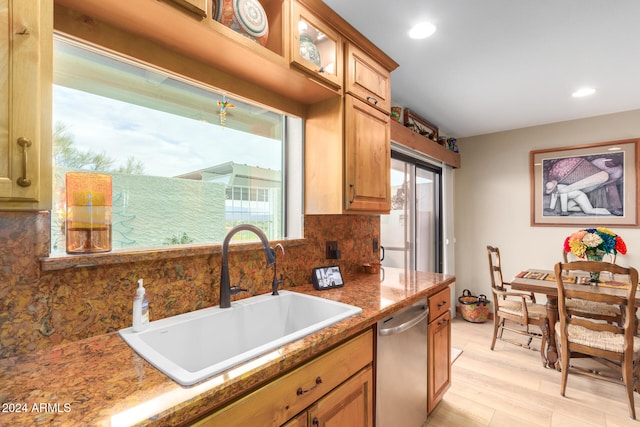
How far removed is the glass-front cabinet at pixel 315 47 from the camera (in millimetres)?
1458

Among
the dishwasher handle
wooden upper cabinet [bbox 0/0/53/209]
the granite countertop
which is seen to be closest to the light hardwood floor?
the dishwasher handle

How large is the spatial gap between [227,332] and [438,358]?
56.0 inches

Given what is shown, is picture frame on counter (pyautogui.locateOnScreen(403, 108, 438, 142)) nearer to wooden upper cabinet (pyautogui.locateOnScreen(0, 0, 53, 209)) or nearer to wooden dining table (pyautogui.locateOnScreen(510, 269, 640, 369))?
wooden dining table (pyautogui.locateOnScreen(510, 269, 640, 369))

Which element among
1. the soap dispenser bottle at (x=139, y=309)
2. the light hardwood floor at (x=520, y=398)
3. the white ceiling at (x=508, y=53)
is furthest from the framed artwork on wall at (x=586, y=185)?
the soap dispenser bottle at (x=139, y=309)

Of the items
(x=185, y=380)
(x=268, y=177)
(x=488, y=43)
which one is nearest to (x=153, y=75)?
(x=268, y=177)

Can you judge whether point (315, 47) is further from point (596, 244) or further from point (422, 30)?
point (596, 244)

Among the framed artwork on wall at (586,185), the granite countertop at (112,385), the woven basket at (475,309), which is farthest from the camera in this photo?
the woven basket at (475,309)

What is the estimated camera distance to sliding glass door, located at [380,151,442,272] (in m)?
3.19

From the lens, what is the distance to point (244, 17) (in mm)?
1302

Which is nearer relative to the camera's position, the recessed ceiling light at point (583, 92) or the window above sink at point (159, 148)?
the window above sink at point (159, 148)

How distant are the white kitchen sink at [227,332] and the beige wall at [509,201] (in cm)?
359

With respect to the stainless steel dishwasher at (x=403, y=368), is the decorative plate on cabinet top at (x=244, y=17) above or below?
above

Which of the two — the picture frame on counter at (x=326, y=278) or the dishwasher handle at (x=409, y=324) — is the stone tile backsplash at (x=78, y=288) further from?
the dishwasher handle at (x=409, y=324)

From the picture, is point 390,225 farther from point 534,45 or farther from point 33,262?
point 33,262
